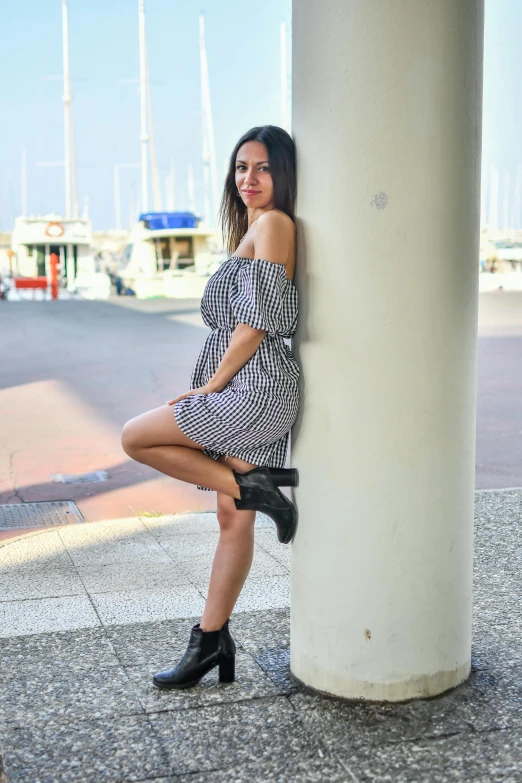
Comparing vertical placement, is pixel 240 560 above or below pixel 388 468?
below

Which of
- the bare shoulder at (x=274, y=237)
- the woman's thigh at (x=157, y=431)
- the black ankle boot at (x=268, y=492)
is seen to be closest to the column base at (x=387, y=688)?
the black ankle boot at (x=268, y=492)

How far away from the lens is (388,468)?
290 cm

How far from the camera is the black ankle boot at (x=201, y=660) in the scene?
3.14 m

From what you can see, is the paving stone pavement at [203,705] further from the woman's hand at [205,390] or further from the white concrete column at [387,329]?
the woman's hand at [205,390]

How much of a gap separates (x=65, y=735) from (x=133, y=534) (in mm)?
2612

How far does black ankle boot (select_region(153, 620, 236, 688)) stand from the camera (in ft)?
10.3

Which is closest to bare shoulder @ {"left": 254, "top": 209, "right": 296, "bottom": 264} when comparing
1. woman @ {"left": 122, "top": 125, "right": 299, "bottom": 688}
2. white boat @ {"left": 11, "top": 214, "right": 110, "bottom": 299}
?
woman @ {"left": 122, "top": 125, "right": 299, "bottom": 688}

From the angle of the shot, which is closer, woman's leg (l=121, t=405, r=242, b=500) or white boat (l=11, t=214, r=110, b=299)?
woman's leg (l=121, t=405, r=242, b=500)

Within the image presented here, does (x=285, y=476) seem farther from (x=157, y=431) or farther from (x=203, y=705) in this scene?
(x=203, y=705)

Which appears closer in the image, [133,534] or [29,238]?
[133,534]

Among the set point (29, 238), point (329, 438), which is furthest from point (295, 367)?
point (29, 238)

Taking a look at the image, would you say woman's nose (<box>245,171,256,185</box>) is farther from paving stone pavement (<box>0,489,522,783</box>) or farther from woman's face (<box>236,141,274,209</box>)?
paving stone pavement (<box>0,489,522,783</box>)

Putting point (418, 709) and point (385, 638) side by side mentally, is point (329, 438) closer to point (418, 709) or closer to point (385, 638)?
point (385, 638)

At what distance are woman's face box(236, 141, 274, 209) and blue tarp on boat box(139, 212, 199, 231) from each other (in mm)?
34624
